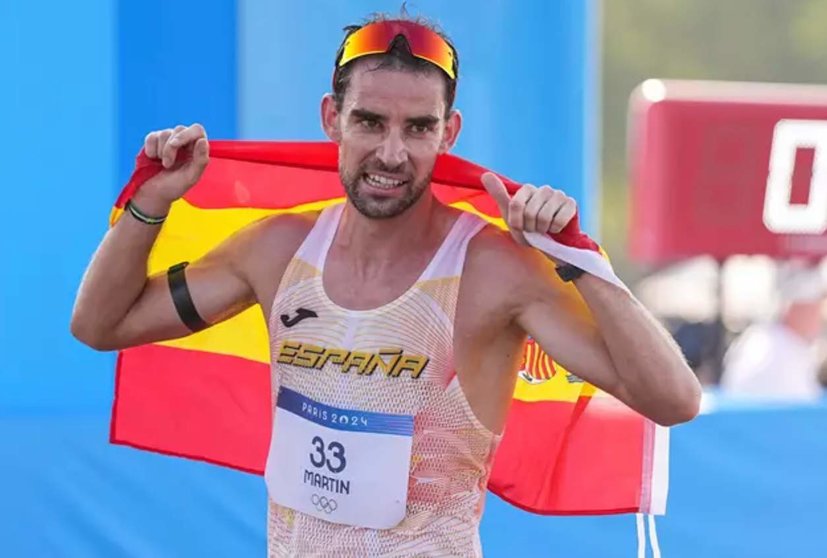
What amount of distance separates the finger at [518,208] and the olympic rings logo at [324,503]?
2.03ft

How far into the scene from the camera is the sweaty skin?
2904mm

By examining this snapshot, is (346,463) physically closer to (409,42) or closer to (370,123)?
(370,123)

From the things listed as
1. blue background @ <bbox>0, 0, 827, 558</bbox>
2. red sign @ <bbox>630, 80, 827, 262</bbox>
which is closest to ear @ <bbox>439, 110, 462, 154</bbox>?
blue background @ <bbox>0, 0, 827, 558</bbox>

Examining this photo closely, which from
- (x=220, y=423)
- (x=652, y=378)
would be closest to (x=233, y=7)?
(x=220, y=423)

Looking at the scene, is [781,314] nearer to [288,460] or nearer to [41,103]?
[41,103]

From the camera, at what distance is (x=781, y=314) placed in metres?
7.18

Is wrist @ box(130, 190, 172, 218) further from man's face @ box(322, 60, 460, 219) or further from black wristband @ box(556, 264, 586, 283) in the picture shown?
black wristband @ box(556, 264, 586, 283)

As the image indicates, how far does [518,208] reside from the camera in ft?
9.37

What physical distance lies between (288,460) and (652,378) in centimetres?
72

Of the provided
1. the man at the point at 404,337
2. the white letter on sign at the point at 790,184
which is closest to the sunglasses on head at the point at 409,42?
the man at the point at 404,337

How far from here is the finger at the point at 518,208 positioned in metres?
2.86

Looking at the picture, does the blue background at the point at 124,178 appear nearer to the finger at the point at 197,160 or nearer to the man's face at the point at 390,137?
the finger at the point at 197,160

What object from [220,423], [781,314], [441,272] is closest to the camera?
[441,272]

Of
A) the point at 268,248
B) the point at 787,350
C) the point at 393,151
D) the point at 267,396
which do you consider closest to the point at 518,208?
the point at 393,151
